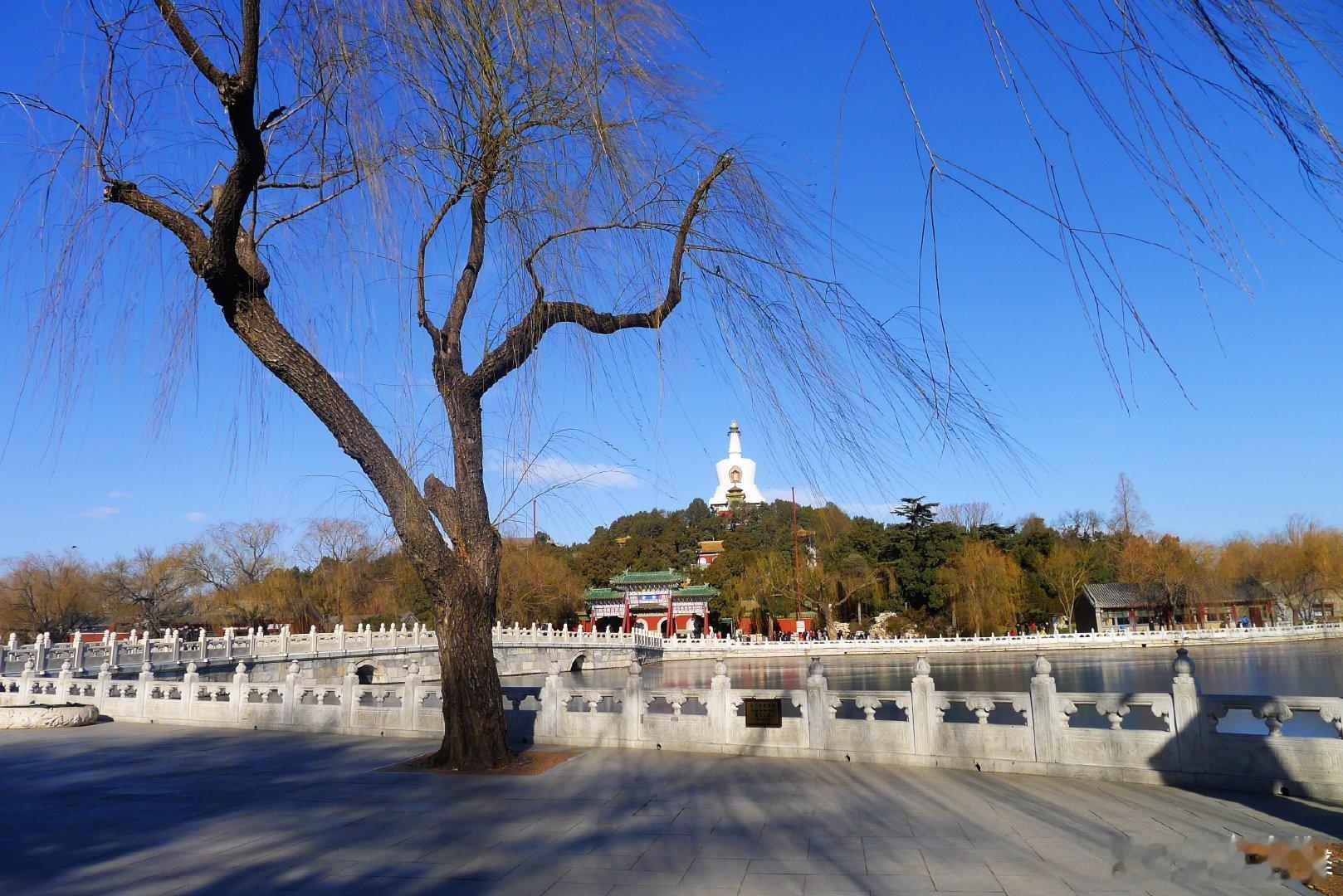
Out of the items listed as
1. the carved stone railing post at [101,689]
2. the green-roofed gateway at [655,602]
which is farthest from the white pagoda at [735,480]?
the carved stone railing post at [101,689]

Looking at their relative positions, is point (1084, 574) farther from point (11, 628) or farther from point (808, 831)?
point (11, 628)

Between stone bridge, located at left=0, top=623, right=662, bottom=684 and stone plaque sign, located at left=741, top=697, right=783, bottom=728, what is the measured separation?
5.85 ft

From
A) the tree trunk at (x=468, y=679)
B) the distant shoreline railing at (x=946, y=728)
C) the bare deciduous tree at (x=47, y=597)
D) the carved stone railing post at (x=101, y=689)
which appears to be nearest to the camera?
the distant shoreline railing at (x=946, y=728)

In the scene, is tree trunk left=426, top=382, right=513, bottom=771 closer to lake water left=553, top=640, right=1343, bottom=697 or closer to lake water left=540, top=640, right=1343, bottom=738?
lake water left=540, top=640, right=1343, bottom=738

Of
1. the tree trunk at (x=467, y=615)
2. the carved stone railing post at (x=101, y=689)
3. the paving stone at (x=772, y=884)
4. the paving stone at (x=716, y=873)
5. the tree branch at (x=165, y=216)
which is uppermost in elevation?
the tree branch at (x=165, y=216)

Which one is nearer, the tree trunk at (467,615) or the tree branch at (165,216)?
the tree branch at (165,216)

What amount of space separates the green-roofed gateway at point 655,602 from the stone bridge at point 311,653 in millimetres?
5788

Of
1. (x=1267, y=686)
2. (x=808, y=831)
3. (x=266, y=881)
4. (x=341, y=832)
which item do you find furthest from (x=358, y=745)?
(x=1267, y=686)

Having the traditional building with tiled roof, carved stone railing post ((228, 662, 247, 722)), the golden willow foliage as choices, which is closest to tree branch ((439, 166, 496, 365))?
carved stone railing post ((228, 662, 247, 722))

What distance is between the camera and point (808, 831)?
543 centimetres

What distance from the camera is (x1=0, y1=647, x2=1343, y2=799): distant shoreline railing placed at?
6.44 m

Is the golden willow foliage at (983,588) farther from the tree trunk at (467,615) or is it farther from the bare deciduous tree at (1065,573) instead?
the tree trunk at (467,615)

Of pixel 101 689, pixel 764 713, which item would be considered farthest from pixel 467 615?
pixel 101 689

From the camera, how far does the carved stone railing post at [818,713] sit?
852 centimetres
